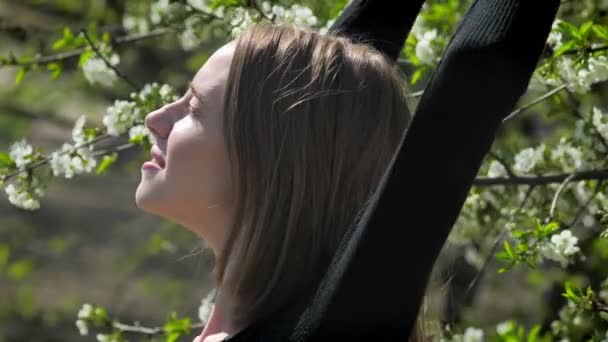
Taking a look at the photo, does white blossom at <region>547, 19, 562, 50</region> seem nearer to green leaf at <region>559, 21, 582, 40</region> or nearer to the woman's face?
green leaf at <region>559, 21, 582, 40</region>

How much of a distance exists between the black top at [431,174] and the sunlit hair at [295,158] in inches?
6.8

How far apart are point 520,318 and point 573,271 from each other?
115 cm

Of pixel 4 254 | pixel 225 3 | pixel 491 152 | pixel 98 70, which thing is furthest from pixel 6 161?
pixel 4 254

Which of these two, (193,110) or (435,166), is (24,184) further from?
(435,166)

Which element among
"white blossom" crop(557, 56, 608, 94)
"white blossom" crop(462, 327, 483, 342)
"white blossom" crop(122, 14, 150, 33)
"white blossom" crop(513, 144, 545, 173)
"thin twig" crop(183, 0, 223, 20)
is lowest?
"white blossom" crop(462, 327, 483, 342)

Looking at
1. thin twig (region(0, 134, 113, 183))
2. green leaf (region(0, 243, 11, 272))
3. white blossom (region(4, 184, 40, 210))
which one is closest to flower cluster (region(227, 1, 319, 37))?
thin twig (region(0, 134, 113, 183))

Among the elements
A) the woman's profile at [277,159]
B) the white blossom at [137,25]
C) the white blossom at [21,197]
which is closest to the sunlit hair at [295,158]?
the woman's profile at [277,159]

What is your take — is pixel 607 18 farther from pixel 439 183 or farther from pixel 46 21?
pixel 46 21

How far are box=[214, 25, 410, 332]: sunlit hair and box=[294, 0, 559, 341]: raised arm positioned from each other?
0.20 m

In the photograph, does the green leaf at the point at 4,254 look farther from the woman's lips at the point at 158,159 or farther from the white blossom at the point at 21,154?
the woman's lips at the point at 158,159

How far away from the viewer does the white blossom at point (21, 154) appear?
7.97 feet

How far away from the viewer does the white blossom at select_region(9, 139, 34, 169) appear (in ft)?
7.97

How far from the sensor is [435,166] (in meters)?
1.22

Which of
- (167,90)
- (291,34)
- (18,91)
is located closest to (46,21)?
(18,91)
